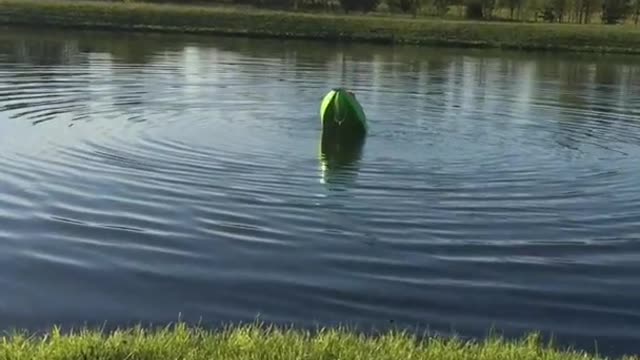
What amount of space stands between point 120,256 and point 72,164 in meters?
5.67

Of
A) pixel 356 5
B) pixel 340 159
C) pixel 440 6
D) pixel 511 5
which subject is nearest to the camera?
pixel 340 159

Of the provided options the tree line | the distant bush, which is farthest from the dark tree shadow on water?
the distant bush

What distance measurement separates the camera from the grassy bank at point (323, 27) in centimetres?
6050

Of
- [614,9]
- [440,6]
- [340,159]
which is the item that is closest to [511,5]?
[440,6]

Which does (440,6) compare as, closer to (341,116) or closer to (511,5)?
(511,5)

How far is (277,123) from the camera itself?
22.8 m

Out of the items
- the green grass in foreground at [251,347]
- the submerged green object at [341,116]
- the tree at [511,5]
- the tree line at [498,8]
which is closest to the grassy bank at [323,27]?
the tree line at [498,8]

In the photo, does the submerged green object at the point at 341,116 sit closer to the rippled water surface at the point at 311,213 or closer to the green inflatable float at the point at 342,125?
the green inflatable float at the point at 342,125

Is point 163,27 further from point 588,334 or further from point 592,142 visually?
point 588,334

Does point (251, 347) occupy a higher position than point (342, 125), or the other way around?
point (251, 347)

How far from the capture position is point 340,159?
1827cm

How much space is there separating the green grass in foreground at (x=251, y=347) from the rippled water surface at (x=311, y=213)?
1.37m

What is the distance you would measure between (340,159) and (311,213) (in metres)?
4.63

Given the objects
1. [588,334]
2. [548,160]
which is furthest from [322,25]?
[588,334]
